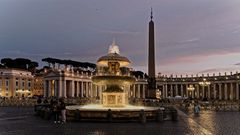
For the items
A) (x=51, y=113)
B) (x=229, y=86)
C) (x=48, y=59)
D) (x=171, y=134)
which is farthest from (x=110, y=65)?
(x=48, y=59)

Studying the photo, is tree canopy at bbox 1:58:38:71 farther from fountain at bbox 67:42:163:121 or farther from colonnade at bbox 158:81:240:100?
fountain at bbox 67:42:163:121

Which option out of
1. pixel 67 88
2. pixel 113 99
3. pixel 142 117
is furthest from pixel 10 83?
pixel 142 117

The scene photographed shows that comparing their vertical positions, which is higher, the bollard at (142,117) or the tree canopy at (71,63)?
the tree canopy at (71,63)

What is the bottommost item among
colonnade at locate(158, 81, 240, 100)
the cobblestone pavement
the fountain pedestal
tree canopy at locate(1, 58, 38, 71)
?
colonnade at locate(158, 81, 240, 100)

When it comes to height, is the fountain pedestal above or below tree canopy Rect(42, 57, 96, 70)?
below

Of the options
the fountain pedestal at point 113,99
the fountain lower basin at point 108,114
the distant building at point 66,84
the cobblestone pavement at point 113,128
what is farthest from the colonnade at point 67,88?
the cobblestone pavement at point 113,128

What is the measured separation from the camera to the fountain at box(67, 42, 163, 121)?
27.8m

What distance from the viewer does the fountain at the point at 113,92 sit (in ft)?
91.3

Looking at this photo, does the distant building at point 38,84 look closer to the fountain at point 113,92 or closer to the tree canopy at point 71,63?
the tree canopy at point 71,63

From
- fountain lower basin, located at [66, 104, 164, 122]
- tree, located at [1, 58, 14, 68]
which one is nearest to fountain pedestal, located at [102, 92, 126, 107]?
fountain lower basin, located at [66, 104, 164, 122]

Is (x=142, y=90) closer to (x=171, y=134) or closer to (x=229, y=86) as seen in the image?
(x=229, y=86)

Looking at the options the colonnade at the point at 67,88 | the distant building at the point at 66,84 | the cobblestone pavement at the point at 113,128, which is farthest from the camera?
the colonnade at the point at 67,88

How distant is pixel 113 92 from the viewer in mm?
32438

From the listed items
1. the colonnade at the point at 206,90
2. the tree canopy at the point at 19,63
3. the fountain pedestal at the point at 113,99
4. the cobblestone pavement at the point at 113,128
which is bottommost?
the colonnade at the point at 206,90
